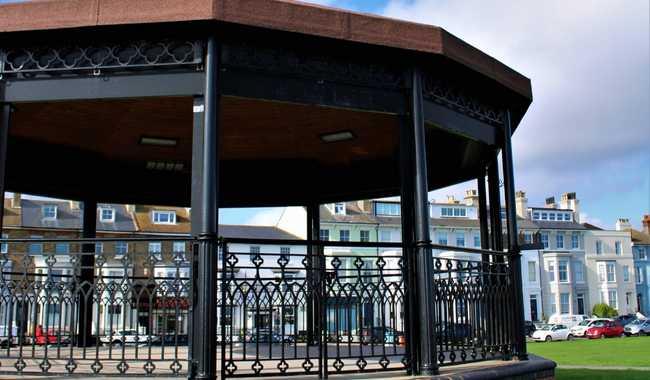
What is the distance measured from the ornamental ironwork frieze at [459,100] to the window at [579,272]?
7415cm

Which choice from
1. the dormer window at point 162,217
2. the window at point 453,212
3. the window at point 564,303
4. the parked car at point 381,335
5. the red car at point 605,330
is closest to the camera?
the parked car at point 381,335

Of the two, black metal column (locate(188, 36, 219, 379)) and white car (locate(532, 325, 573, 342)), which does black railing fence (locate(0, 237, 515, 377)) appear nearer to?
black metal column (locate(188, 36, 219, 379))

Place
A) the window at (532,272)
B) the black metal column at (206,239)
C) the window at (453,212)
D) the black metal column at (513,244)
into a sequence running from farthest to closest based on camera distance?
1. the window at (532,272)
2. the window at (453,212)
3. the black metal column at (513,244)
4. the black metal column at (206,239)

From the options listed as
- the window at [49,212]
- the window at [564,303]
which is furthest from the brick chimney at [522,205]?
the window at [49,212]

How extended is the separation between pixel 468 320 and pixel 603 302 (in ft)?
257

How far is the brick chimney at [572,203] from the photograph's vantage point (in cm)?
8181

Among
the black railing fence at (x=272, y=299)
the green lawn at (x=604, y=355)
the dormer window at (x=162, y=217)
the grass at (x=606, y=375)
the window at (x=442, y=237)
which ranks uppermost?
the dormer window at (x=162, y=217)

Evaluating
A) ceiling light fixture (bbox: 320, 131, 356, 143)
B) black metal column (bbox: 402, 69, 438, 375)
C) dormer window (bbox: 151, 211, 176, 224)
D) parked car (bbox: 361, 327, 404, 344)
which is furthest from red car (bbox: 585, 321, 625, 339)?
black metal column (bbox: 402, 69, 438, 375)

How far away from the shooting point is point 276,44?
24.6 ft

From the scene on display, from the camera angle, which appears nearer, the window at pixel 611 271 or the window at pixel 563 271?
the window at pixel 563 271

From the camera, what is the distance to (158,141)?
459 inches

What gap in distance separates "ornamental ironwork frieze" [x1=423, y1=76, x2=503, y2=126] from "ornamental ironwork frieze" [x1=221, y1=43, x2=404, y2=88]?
47 cm

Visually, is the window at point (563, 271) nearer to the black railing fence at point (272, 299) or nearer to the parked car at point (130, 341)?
the parked car at point (130, 341)

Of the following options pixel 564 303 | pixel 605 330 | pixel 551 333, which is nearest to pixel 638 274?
pixel 564 303
